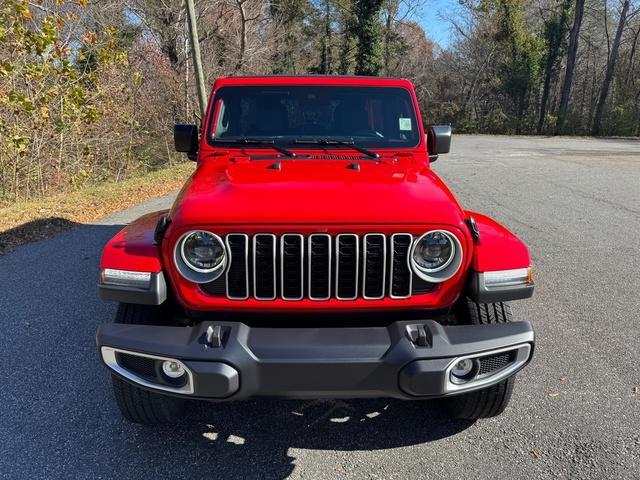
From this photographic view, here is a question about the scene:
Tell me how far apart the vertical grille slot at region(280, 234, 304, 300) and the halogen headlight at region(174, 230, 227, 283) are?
0.27m

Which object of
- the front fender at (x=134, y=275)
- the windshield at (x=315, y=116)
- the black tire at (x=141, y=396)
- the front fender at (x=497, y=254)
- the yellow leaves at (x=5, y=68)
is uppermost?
the yellow leaves at (x=5, y=68)

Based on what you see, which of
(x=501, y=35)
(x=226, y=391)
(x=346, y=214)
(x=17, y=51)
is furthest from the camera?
(x=501, y=35)

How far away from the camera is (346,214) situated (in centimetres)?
217

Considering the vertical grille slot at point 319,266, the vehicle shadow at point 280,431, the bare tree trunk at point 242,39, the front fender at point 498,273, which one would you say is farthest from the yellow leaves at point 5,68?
the bare tree trunk at point 242,39

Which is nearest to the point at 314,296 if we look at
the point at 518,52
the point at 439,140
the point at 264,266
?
the point at 264,266

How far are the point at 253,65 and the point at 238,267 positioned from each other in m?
22.3

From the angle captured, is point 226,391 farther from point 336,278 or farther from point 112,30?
point 112,30

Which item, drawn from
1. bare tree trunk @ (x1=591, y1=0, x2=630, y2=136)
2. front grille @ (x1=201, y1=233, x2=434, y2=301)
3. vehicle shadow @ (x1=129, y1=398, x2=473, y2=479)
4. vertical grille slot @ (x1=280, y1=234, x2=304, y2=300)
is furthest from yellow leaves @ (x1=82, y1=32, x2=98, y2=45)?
bare tree trunk @ (x1=591, y1=0, x2=630, y2=136)

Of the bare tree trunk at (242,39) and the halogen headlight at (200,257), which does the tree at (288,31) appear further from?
the halogen headlight at (200,257)

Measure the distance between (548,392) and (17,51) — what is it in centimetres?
965

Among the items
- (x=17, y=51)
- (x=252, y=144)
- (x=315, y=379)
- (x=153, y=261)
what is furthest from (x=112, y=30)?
(x=315, y=379)

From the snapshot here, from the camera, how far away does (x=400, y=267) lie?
7.36ft

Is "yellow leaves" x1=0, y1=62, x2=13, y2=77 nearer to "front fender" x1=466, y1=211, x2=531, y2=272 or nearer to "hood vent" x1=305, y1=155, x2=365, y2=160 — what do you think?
"hood vent" x1=305, y1=155, x2=365, y2=160

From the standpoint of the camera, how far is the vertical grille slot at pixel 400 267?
86.4 inches
